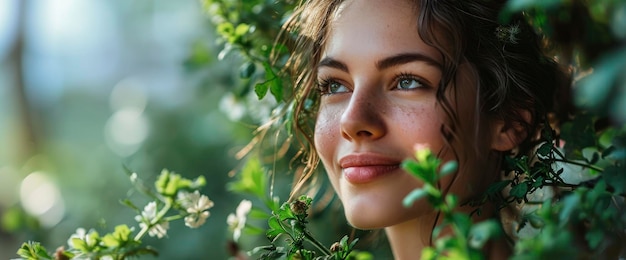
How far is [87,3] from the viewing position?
639cm

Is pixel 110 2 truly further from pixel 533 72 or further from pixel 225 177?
pixel 533 72

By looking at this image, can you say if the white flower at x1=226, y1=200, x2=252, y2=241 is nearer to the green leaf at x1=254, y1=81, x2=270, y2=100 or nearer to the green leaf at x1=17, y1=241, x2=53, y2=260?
the green leaf at x1=254, y1=81, x2=270, y2=100

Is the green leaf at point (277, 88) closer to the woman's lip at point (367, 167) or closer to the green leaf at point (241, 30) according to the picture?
the green leaf at point (241, 30)

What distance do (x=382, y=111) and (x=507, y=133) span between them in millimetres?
252

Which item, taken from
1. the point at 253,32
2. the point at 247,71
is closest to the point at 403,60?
the point at 247,71

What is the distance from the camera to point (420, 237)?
152 cm

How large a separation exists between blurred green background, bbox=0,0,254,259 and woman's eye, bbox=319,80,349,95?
0.49 metres

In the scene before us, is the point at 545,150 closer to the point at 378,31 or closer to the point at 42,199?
the point at 378,31

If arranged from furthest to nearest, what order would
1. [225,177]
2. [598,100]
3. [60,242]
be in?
[225,177] < [60,242] < [598,100]

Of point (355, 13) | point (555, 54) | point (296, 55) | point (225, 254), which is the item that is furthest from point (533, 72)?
point (225, 254)

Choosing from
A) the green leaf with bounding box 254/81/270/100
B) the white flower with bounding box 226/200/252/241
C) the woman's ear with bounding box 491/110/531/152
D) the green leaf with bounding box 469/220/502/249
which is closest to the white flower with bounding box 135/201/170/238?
the white flower with bounding box 226/200/252/241

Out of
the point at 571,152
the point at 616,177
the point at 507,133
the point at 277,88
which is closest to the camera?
the point at 616,177

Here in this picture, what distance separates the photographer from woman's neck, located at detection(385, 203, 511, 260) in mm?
1506

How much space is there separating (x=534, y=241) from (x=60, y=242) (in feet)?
8.57
